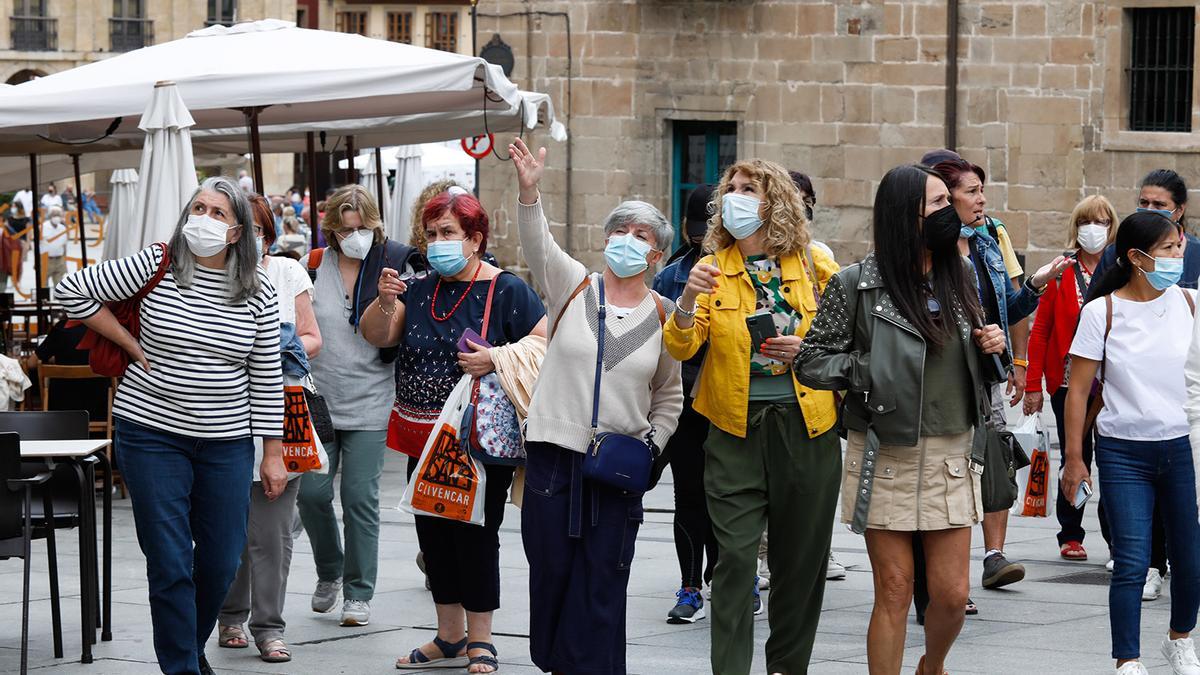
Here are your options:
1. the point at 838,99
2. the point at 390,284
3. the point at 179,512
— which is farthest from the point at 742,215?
the point at 838,99

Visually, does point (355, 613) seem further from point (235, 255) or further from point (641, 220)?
point (641, 220)

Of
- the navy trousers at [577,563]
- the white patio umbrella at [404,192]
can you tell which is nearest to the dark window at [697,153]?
the white patio umbrella at [404,192]

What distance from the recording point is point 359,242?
8555 mm

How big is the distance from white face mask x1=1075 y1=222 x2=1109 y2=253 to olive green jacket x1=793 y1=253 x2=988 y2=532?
3.77 metres

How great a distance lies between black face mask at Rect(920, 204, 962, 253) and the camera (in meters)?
6.09

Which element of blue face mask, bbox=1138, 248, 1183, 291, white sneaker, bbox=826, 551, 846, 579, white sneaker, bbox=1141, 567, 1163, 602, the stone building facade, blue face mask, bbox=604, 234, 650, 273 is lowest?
white sneaker, bbox=826, 551, 846, 579

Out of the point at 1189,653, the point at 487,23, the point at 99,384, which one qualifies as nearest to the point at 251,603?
the point at 1189,653

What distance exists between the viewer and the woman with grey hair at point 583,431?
6.46 m

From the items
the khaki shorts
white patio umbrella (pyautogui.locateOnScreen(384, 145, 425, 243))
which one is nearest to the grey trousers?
the khaki shorts

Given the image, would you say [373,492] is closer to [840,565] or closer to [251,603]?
[251,603]

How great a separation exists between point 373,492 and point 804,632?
2476 mm

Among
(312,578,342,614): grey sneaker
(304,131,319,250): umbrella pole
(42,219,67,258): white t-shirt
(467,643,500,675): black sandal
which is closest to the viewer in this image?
(467,643,500,675): black sandal

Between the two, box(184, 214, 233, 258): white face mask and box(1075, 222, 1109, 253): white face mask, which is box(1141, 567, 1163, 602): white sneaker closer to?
box(1075, 222, 1109, 253): white face mask

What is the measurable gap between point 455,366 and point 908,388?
2.15 metres
